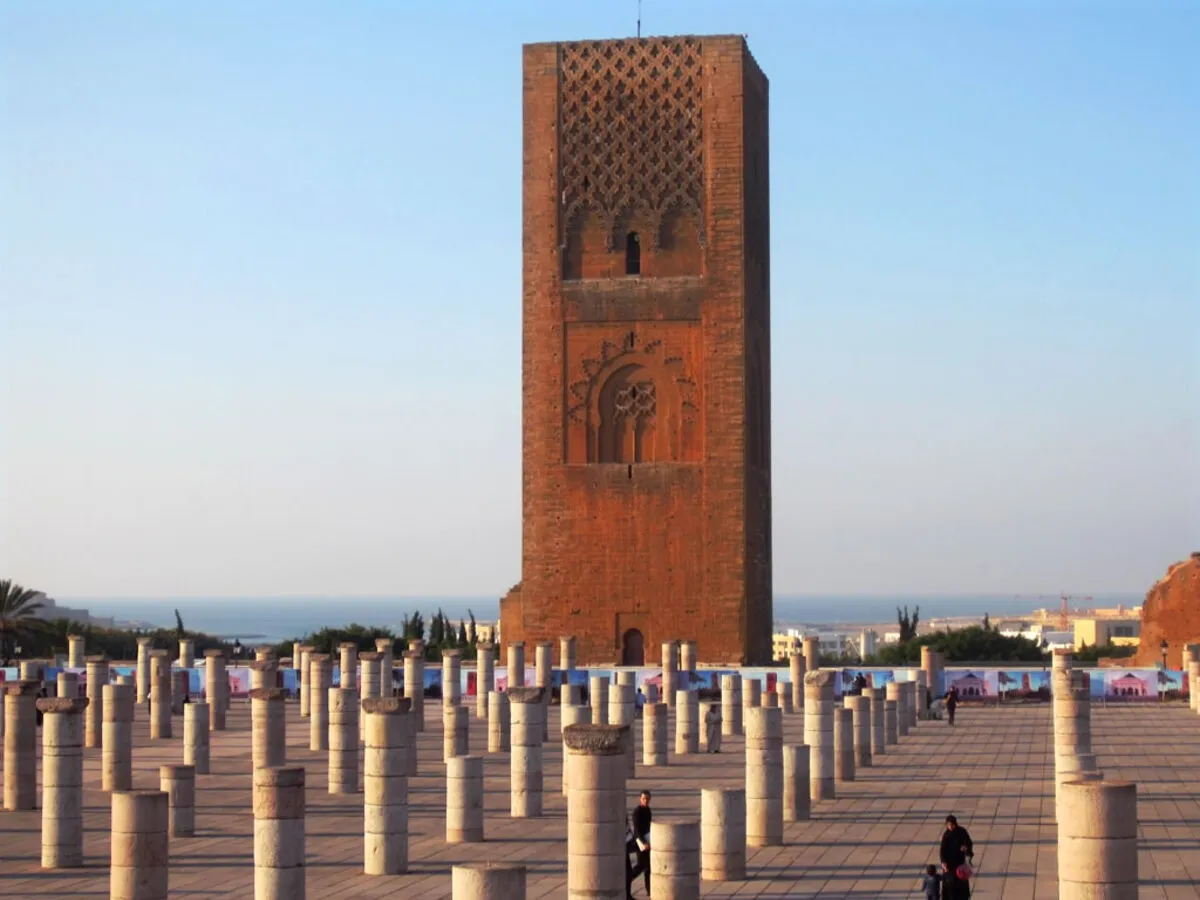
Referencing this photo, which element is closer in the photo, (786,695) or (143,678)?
(786,695)

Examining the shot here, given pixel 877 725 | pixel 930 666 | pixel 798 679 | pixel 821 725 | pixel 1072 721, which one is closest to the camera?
pixel 1072 721

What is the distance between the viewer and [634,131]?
4422cm

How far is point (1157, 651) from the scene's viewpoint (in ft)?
145

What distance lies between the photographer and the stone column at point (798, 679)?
118ft

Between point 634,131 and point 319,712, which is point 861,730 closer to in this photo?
point 319,712

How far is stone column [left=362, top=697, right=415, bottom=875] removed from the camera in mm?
16734

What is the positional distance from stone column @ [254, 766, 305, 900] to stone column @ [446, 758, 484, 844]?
12.5 ft

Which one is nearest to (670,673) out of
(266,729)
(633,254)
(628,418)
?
(628,418)

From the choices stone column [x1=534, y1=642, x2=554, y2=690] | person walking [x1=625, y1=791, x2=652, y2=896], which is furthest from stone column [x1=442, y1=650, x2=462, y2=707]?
person walking [x1=625, y1=791, x2=652, y2=896]

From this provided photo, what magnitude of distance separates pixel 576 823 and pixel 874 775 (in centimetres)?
1095

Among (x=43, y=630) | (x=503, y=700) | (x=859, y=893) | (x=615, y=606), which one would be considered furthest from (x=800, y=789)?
(x=43, y=630)

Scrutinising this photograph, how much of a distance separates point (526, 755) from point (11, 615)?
28.3 metres

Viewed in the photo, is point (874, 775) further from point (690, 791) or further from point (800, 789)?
point (800, 789)

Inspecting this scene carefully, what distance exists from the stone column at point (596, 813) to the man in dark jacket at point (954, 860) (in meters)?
2.10
